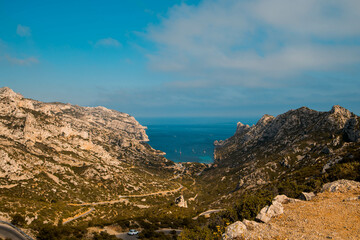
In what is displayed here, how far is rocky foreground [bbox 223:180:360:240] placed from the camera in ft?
54.6

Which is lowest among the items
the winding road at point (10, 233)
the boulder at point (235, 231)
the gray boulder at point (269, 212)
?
the winding road at point (10, 233)

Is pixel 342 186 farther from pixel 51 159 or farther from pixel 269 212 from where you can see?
pixel 51 159

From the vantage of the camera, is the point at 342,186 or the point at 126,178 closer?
the point at 342,186

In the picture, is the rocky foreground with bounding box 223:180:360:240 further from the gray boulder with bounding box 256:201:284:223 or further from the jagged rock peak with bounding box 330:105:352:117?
the jagged rock peak with bounding box 330:105:352:117

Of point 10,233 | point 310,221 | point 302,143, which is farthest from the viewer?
point 302,143

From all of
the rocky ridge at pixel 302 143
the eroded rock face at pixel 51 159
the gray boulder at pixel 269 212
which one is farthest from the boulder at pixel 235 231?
the eroded rock face at pixel 51 159

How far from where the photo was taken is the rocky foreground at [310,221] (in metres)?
16.6

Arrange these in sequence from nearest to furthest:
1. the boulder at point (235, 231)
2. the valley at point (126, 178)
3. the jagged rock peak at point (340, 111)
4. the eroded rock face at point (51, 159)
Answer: the boulder at point (235, 231) < the valley at point (126, 178) < the eroded rock face at point (51, 159) < the jagged rock peak at point (340, 111)

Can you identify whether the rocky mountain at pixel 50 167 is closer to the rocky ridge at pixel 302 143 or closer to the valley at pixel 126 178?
the valley at pixel 126 178

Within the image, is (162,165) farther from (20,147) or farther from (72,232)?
(72,232)

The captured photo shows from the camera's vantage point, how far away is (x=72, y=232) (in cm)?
3162

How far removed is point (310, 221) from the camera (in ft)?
61.7

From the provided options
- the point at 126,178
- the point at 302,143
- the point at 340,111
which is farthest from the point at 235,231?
the point at 340,111

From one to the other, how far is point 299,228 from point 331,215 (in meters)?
4.79
